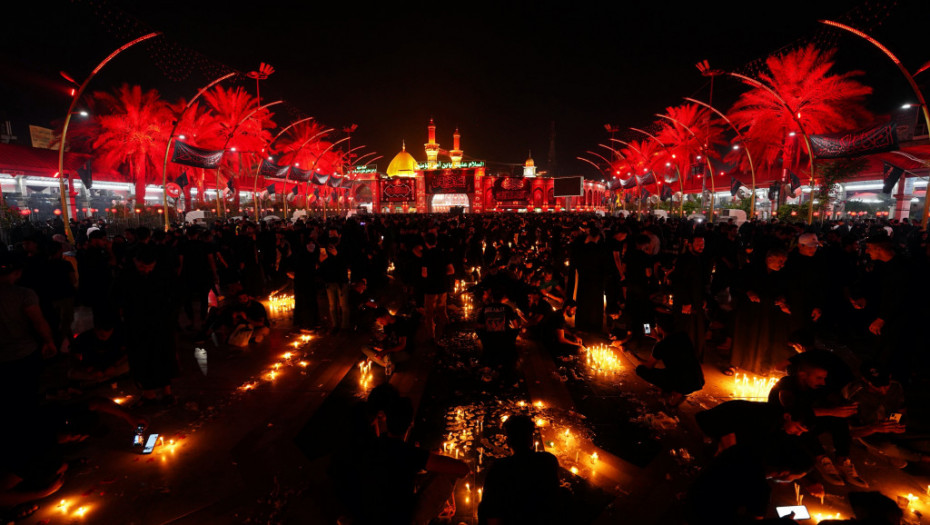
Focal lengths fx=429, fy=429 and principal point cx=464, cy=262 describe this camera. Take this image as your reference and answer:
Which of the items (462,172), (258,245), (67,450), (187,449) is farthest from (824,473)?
(462,172)

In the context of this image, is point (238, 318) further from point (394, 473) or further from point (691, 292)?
point (691, 292)

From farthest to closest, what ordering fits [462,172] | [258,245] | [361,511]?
1. [462,172]
2. [258,245]
3. [361,511]

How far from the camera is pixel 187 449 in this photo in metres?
4.71

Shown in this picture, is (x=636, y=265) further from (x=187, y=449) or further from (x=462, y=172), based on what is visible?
(x=462, y=172)

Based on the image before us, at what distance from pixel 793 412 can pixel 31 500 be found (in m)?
6.85

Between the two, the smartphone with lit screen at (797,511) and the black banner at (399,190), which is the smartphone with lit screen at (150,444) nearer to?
the smartphone with lit screen at (797,511)

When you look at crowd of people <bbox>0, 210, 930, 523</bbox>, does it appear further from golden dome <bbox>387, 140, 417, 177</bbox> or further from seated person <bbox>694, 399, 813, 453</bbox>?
golden dome <bbox>387, 140, 417, 177</bbox>

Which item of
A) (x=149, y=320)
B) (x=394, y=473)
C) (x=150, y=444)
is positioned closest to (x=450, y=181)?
(x=149, y=320)

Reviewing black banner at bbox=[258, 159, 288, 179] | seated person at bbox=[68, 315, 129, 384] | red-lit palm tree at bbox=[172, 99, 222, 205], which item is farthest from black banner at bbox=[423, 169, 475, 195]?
seated person at bbox=[68, 315, 129, 384]

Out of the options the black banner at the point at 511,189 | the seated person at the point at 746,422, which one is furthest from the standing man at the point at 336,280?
the black banner at the point at 511,189

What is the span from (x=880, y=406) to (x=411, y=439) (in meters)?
5.02

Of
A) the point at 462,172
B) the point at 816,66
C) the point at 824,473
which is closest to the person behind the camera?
the point at 824,473

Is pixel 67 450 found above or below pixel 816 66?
below

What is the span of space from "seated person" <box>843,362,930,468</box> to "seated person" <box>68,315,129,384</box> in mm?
9216
